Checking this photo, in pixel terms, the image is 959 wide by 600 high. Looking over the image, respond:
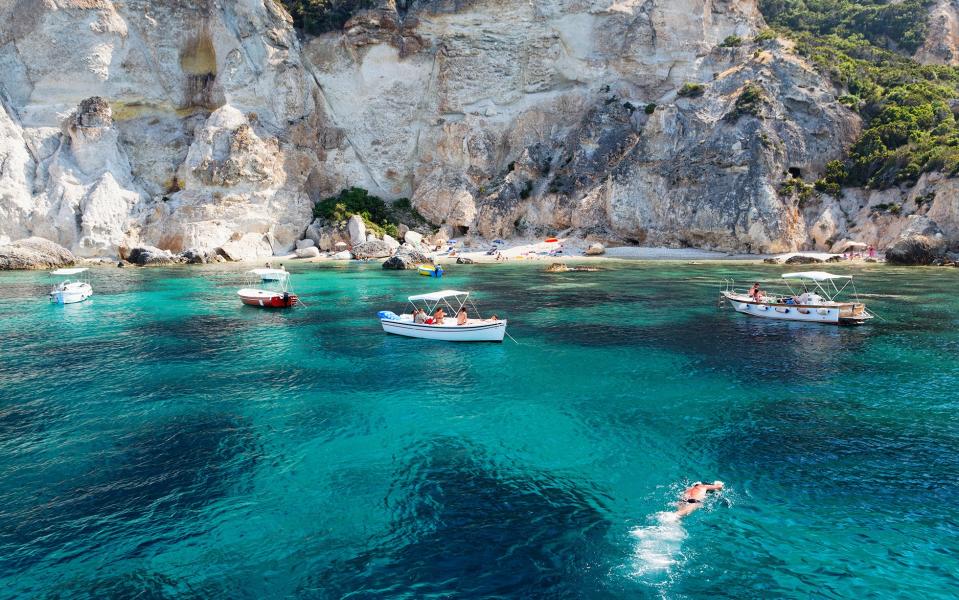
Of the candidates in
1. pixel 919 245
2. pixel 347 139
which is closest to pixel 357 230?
pixel 347 139

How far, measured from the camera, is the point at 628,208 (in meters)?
67.2

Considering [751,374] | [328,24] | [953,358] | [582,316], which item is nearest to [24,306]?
[582,316]

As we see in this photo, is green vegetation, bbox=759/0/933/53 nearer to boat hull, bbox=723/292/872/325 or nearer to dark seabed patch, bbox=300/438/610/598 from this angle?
boat hull, bbox=723/292/872/325

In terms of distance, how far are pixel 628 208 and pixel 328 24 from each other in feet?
154

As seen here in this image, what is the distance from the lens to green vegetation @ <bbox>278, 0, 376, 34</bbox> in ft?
249

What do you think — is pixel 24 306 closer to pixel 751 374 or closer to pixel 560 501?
pixel 560 501

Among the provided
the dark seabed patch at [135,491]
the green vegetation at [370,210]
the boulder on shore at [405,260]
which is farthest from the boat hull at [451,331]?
the green vegetation at [370,210]

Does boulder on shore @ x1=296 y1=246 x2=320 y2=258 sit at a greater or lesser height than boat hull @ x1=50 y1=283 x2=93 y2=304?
greater

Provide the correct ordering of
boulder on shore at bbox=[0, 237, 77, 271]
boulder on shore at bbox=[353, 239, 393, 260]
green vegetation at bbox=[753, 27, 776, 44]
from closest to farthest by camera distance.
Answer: boulder on shore at bbox=[0, 237, 77, 271] → boulder on shore at bbox=[353, 239, 393, 260] → green vegetation at bbox=[753, 27, 776, 44]

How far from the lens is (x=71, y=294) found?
3703 centimetres

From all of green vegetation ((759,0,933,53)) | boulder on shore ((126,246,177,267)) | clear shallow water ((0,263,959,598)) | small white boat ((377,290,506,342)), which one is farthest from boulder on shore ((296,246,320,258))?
green vegetation ((759,0,933,53))

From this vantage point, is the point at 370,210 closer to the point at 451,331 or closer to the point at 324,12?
the point at 324,12

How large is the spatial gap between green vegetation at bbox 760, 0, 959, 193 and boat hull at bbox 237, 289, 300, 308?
57.0 m

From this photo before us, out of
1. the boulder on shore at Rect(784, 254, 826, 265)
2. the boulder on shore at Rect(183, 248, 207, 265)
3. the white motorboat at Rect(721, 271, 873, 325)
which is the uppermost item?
the boulder on shore at Rect(183, 248, 207, 265)
